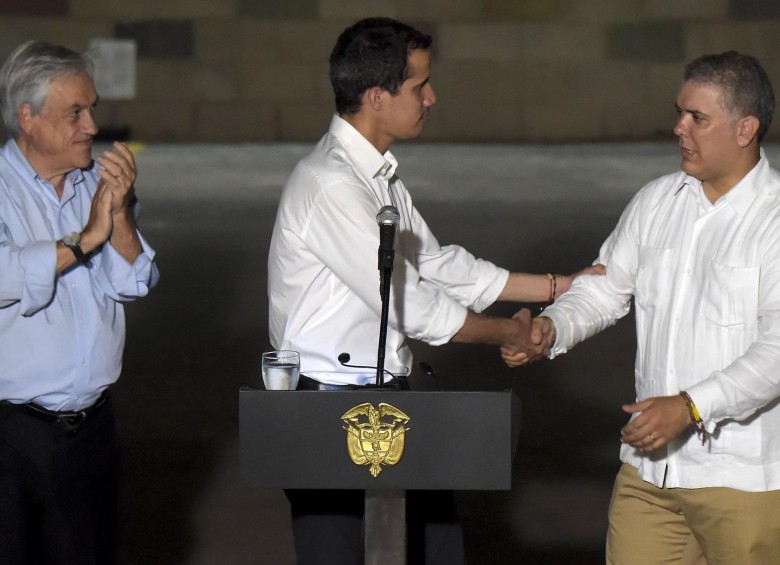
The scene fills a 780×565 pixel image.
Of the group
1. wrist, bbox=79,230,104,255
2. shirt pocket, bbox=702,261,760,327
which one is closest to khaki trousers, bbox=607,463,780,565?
shirt pocket, bbox=702,261,760,327

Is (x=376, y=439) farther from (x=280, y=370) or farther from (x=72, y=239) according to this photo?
(x=72, y=239)

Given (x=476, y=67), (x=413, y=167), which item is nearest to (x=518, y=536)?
(x=413, y=167)

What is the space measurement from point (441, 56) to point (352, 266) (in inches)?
472

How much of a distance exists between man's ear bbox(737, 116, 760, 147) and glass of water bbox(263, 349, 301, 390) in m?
1.05

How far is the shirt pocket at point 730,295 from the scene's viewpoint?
261 centimetres

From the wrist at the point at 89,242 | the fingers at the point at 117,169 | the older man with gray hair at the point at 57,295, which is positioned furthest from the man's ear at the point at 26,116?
the wrist at the point at 89,242

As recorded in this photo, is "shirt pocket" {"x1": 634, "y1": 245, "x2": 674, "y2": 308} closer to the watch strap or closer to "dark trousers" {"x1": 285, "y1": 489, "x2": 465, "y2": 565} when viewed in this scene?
"dark trousers" {"x1": 285, "y1": 489, "x2": 465, "y2": 565}

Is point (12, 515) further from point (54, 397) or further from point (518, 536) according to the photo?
point (518, 536)

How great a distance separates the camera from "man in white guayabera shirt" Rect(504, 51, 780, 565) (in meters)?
2.55

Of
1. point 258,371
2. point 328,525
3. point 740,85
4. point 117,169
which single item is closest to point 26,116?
point 117,169

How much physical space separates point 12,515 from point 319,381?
0.76 m

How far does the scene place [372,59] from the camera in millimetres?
2904

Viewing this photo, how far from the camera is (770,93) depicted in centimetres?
269

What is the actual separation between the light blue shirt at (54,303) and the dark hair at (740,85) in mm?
1329
